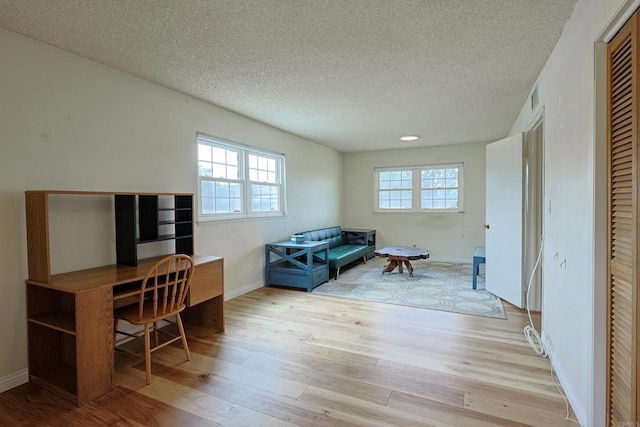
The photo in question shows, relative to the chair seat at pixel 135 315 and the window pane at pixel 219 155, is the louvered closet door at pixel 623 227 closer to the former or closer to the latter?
the chair seat at pixel 135 315

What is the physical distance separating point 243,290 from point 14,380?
2.38 m

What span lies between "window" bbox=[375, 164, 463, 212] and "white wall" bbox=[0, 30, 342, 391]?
4.14 m

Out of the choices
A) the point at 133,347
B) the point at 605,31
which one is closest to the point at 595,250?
the point at 605,31

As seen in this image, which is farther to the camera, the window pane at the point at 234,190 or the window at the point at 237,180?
the window pane at the point at 234,190

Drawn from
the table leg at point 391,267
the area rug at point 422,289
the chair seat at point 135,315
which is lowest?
the area rug at point 422,289

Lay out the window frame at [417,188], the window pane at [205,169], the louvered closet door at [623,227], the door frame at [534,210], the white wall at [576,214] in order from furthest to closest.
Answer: the window frame at [417,188], the window pane at [205,169], the door frame at [534,210], the white wall at [576,214], the louvered closet door at [623,227]

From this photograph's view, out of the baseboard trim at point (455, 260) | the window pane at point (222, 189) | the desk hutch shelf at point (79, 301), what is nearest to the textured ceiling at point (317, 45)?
the window pane at point (222, 189)

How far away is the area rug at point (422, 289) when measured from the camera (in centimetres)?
379

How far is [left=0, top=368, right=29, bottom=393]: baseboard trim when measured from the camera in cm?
214

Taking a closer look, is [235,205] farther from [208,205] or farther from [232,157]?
[232,157]

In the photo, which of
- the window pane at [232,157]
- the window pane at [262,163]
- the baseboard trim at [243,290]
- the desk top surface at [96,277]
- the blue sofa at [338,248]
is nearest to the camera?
the desk top surface at [96,277]

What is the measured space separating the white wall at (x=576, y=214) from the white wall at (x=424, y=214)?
396 centimetres

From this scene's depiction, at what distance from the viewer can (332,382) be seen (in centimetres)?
221

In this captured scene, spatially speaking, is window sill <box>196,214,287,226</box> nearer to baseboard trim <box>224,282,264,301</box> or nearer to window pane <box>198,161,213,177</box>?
window pane <box>198,161,213,177</box>
